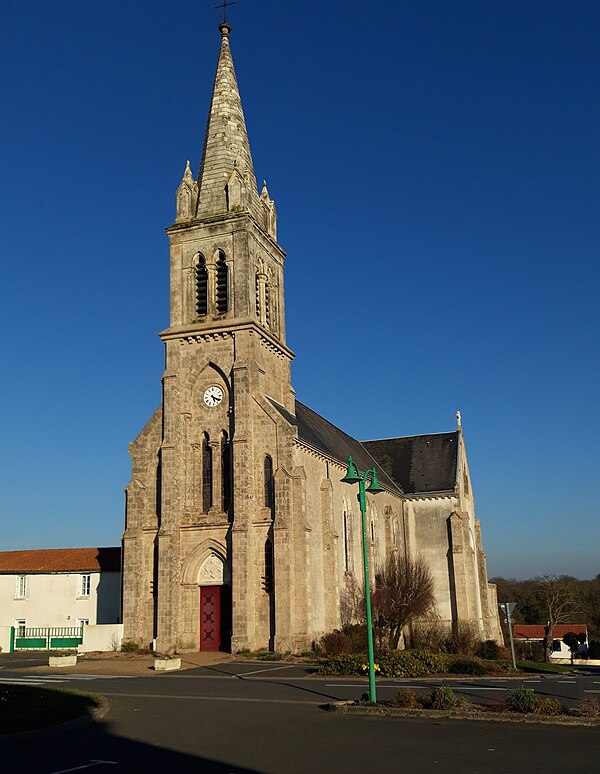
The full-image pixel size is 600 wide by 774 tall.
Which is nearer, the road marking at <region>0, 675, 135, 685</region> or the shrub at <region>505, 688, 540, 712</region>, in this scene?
the shrub at <region>505, 688, 540, 712</region>

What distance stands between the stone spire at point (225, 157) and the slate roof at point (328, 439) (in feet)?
33.5

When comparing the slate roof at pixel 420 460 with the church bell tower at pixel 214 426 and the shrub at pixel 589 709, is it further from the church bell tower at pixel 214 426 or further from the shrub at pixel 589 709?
the shrub at pixel 589 709

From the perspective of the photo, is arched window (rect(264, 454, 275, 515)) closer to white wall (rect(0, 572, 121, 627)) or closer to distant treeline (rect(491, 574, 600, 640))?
white wall (rect(0, 572, 121, 627))

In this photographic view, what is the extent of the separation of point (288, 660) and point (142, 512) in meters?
9.80

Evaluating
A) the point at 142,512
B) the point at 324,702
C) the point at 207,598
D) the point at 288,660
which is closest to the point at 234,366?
the point at 142,512

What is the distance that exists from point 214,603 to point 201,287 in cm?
1481

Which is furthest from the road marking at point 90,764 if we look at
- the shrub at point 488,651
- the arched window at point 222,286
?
the arched window at point 222,286

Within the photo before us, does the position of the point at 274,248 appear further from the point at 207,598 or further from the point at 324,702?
the point at 324,702

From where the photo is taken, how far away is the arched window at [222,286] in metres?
36.7

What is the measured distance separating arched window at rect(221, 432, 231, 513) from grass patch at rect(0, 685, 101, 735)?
15.1m

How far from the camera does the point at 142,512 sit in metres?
34.9

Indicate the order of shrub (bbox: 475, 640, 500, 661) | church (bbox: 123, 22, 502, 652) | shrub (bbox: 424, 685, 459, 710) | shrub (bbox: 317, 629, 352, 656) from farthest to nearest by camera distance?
shrub (bbox: 475, 640, 500, 661)
church (bbox: 123, 22, 502, 652)
shrub (bbox: 317, 629, 352, 656)
shrub (bbox: 424, 685, 459, 710)

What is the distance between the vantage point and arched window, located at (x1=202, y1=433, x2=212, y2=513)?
3466cm

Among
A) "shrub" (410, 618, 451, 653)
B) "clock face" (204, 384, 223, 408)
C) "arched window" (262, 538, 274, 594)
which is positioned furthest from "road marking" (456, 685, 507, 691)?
"clock face" (204, 384, 223, 408)
